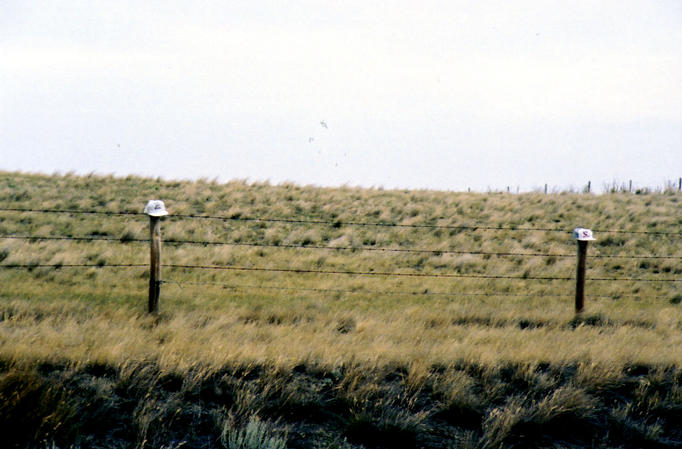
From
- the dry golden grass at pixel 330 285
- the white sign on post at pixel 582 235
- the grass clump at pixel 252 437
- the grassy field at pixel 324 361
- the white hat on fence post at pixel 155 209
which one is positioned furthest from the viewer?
the white sign on post at pixel 582 235

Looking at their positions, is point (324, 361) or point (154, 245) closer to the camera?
point (324, 361)

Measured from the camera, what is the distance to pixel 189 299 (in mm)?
10523

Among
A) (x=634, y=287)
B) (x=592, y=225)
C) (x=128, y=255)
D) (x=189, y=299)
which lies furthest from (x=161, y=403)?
(x=592, y=225)

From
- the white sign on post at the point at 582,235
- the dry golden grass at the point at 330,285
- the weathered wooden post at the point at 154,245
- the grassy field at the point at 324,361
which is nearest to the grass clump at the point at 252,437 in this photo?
the grassy field at the point at 324,361

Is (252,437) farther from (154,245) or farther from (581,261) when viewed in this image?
(581,261)

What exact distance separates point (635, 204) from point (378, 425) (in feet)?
93.7

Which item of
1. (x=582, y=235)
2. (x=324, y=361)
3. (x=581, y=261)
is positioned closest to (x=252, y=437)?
(x=324, y=361)

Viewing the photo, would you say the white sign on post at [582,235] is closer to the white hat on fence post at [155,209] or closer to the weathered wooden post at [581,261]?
the weathered wooden post at [581,261]

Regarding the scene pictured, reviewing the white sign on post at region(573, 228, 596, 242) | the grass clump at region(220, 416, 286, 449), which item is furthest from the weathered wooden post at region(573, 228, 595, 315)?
the grass clump at region(220, 416, 286, 449)

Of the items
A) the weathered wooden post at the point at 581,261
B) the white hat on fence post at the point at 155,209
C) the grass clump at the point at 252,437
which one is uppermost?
the white hat on fence post at the point at 155,209

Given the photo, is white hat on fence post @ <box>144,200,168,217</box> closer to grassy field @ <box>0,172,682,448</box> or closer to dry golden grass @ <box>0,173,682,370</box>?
grassy field @ <box>0,172,682,448</box>

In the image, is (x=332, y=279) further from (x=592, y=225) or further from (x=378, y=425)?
(x=592, y=225)

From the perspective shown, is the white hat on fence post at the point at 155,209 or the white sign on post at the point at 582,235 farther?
the white sign on post at the point at 582,235

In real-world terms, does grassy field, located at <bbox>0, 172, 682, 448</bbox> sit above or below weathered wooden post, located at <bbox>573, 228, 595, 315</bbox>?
below
